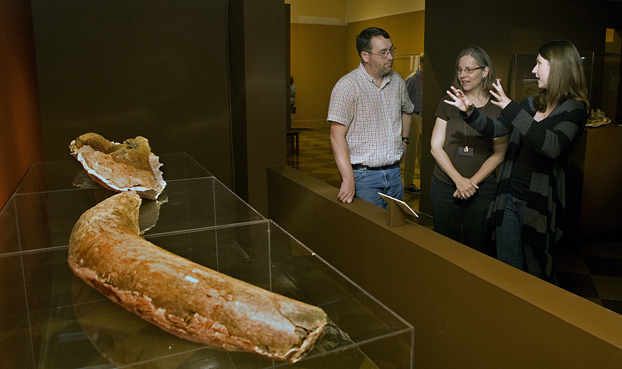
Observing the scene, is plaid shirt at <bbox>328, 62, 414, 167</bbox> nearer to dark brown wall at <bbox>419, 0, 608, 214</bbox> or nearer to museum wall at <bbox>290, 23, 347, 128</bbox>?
dark brown wall at <bbox>419, 0, 608, 214</bbox>

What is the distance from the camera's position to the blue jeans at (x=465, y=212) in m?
3.01

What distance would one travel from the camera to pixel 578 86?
8.10 ft

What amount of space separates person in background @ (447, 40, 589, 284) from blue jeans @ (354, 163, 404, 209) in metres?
0.69

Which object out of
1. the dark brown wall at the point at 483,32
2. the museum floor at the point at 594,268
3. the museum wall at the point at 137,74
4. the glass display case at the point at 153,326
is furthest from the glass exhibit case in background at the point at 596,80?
the glass display case at the point at 153,326

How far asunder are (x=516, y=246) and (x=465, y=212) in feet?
1.39

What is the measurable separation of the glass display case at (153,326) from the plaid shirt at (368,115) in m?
1.15

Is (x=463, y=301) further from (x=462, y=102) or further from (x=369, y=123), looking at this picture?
(x=369, y=123)

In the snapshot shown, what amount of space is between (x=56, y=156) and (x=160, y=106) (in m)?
1.03

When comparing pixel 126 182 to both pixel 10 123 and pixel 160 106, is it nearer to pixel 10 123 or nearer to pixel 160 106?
pixel 10 123

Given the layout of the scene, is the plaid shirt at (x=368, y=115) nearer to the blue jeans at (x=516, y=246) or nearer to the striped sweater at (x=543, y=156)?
the striped sweater at (x=543, y=156)

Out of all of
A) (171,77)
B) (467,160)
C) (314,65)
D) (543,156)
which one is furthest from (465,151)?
(314,65)

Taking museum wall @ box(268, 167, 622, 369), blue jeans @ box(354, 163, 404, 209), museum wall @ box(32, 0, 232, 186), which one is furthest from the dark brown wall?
museum wall @ box(268, 167, 622, 369)

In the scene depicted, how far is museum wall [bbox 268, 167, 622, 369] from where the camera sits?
62.3 inches

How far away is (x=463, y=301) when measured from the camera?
205 centimetres
